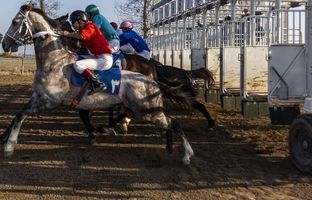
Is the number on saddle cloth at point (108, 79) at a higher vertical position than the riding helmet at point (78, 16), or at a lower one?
lower

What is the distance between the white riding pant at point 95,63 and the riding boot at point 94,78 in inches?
3.0

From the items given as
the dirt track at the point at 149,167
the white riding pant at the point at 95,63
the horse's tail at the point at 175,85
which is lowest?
the dirt track at the point at 149,167

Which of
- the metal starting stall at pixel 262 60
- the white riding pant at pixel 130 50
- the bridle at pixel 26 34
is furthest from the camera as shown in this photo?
the white riding pant at pixel 130 50

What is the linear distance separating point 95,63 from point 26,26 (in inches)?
45.5

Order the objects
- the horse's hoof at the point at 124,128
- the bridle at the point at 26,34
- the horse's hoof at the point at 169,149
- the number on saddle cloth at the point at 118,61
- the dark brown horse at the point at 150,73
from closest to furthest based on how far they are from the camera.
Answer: the bridle at the point at 26,34, the number on saddle cloth at the point at 118,61, the horse's hoof at the point at 169,149, the dark brown horse at the point at 150,73, the horse's hoof at the point at 124,128

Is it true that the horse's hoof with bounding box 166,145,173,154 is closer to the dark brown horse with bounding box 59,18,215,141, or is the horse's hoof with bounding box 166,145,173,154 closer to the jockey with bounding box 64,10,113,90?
the dark brown horse with bounding box 59,18,215,141

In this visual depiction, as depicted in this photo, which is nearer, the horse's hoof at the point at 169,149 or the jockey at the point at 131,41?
the horse's hoof at the point at 169,149

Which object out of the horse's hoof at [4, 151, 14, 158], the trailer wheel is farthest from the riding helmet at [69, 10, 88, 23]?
the trailer wheel

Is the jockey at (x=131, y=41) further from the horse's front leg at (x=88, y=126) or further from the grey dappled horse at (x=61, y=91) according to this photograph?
the grey dappled horse at (x=61, y=91)

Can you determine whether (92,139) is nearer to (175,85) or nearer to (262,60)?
(175,85)

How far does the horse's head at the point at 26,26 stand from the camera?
789 cm

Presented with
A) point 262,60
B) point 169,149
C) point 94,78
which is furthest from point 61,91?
point 262,60

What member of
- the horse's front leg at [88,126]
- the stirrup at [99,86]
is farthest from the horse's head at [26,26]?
the horse's front leg at [88,126]

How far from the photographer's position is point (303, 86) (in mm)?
8375
